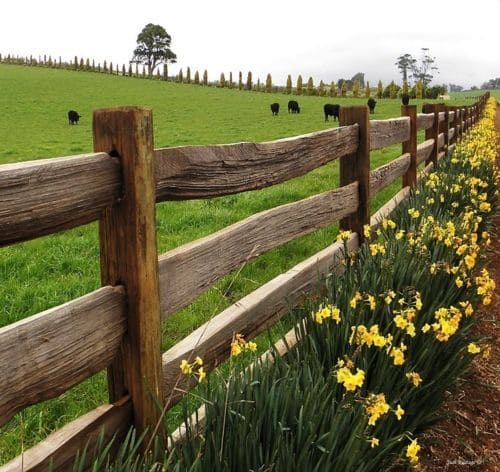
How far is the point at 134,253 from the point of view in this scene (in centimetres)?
179

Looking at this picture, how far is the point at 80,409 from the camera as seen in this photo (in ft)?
10.3

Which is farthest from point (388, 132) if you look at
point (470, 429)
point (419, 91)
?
point (419, 91)

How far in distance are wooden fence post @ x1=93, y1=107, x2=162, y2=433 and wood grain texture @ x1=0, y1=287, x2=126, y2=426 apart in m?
0.06

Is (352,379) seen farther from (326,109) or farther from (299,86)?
(299,86)

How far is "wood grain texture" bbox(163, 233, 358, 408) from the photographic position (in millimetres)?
2168

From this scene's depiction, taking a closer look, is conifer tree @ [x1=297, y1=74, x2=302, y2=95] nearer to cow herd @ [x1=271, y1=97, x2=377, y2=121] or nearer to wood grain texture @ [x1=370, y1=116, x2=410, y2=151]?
cow herd @ [x1=271, y1=97, x2=377, y2=121]

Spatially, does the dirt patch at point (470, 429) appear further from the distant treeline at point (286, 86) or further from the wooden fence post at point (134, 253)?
the distant treeline at point (286, 86)

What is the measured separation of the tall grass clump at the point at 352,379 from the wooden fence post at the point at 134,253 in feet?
0.58

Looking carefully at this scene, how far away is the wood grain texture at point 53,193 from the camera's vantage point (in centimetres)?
143

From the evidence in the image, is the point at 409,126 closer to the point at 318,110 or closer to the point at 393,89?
the point at 318,110

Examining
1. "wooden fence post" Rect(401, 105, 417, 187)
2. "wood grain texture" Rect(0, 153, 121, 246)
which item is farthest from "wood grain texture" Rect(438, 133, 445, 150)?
"wood grain texture" Rect(0, 153, 121, 246)

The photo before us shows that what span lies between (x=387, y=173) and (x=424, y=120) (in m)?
2.85

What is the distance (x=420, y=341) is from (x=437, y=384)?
21 cm

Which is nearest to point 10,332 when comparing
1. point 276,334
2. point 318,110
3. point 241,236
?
point 241,236
